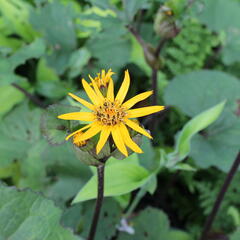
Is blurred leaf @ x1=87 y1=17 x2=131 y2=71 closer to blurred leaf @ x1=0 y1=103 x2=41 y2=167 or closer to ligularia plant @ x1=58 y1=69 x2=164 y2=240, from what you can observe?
blurred leaf @ x1=0 y1=103 x2=41 y2=167

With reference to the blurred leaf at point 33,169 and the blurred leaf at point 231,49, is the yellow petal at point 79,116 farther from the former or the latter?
the blurred leaf at point 231,49

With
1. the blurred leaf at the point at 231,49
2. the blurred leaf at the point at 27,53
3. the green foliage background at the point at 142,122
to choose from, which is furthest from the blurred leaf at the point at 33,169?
the blurred leaf at the point at 231,49

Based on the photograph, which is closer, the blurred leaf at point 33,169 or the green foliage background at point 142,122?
the green foliage background at point 142,122

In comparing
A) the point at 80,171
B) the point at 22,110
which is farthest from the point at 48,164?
the point at 22,110

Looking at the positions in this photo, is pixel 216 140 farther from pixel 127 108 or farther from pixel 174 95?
pixel 127 108

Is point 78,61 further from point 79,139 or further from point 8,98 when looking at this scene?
point 79,139

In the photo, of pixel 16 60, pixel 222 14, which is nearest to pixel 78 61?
pixel 16 60
